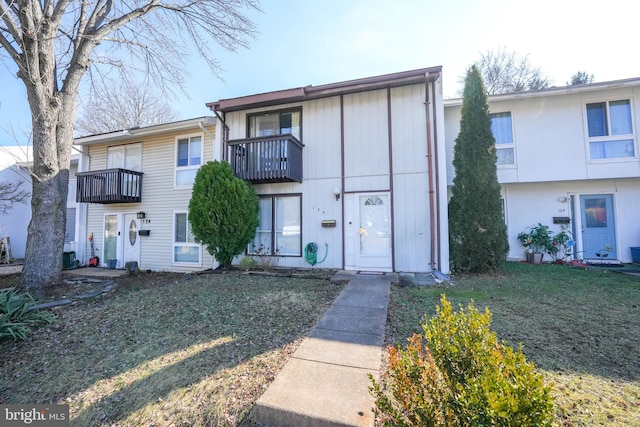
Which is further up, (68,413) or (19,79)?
(19,79)

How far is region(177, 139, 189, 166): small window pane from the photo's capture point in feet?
31.9

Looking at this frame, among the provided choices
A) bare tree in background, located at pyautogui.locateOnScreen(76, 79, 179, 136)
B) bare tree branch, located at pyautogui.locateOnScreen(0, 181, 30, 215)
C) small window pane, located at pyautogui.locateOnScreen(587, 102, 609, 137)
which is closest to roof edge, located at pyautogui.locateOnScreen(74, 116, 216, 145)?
bare tree branch, located at pyautogui.locateOnScreen(0, 181, 30, 215)

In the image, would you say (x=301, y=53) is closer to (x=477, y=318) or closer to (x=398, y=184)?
(x=398, y=184)

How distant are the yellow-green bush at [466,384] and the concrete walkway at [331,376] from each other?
649 mm

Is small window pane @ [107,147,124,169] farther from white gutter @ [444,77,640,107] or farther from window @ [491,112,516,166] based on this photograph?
window @ [491,112,516,166]

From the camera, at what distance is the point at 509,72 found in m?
15.7

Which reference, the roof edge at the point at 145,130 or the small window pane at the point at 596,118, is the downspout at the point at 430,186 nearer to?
the small window pane at the point at 596,118

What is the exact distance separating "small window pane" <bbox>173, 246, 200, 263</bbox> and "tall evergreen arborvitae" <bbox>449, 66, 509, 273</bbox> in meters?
8.21

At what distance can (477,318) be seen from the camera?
1.60 m

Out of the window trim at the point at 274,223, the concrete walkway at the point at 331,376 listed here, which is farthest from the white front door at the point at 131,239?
the concrete walkway at the point at 331,376

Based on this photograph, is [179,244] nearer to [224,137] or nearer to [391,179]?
[224,137]

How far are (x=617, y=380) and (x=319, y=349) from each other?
281cm

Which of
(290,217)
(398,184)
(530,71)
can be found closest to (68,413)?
(290,217)

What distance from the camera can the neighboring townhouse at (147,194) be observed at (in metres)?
9.42
